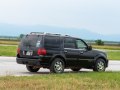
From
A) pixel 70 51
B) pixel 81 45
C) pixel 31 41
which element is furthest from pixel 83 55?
pixel 31 41

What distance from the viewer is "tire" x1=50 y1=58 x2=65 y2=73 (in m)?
20.4

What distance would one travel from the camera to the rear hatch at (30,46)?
20.5m

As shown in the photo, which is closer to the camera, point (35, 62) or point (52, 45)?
point (35, 62)

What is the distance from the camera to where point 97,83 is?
15.0 m

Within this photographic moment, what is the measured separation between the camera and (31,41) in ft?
68.6

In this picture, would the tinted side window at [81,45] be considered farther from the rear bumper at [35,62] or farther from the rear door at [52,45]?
the rear bumper at [35,62]

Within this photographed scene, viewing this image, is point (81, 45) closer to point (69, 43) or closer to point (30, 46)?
point (69, 43)

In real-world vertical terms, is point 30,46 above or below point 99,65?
above

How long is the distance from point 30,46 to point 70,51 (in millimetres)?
1809

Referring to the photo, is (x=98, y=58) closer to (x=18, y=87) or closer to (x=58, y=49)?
(x=58, y=49)

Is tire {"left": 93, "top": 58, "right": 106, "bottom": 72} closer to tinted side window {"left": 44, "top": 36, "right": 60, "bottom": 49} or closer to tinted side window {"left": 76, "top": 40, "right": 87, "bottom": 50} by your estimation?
tinted side window {"left": 76, "top": 40, "right": 87, "bottom": 50}

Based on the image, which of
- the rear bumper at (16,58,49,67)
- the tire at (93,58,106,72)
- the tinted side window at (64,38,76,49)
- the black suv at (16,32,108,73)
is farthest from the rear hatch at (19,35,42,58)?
the tire at (93,58,106,72)

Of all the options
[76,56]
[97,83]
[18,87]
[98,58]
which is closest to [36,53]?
[76,56]

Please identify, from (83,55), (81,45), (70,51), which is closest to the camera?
(70,51)
